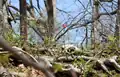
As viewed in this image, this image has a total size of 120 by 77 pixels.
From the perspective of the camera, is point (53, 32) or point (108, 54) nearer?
point (108, 54)

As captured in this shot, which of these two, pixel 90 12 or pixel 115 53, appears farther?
pixel 90 12

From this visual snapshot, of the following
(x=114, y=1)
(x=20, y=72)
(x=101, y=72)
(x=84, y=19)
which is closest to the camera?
(x=20, y=72)

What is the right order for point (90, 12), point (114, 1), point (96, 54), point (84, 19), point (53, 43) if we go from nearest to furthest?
point (96, 54), point (53, 43), point (114, 1), point (90, 12), point (84, 19)

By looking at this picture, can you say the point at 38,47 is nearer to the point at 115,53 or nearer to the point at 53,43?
the point at 53,43

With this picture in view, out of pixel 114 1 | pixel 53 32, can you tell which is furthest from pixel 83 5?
pixel 53 32

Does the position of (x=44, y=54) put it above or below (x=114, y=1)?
below

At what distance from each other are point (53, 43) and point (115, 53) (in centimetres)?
93

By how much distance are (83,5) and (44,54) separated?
4.32 meters

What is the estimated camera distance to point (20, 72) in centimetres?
304

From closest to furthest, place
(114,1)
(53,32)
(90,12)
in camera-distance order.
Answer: (53,32), (114,1), (90,12)

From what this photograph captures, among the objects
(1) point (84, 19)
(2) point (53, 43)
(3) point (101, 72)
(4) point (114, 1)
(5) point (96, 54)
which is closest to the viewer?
(3) point (101, 72)

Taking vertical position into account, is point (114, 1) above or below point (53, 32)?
above

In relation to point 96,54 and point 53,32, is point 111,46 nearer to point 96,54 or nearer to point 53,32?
point 96,54

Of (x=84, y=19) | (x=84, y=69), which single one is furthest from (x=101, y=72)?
(x=84, y=19)
